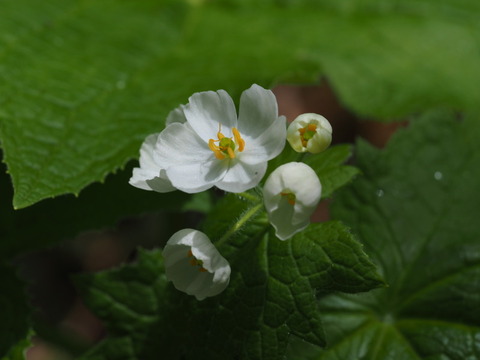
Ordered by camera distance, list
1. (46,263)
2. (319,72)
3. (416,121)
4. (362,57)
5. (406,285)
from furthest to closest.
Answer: (46,263), (362,57), (319,72), (416,121), (406,285)

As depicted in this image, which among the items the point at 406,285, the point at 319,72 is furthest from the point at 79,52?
the point at 406,285

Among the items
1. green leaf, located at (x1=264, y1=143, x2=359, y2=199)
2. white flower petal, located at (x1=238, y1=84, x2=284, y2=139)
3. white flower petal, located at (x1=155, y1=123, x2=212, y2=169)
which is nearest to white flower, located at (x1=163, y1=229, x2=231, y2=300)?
white flower petal, located at (x1=155, y1=123, x2=212, y2=169)

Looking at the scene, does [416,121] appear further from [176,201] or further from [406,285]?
[176,201]

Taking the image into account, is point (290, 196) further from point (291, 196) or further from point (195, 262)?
point (195, 262)

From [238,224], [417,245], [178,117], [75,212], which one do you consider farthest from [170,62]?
[238,224]

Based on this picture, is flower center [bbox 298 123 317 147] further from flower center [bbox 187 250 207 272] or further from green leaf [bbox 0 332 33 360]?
green leaf [bbox 0 332 33 360]

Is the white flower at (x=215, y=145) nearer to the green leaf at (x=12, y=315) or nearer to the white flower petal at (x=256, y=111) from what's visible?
the white flower petal at (x=256, y=111)

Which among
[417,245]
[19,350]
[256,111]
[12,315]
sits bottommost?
[12,315]
